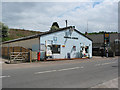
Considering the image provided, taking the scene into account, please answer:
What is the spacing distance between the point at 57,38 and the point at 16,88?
1754 cm

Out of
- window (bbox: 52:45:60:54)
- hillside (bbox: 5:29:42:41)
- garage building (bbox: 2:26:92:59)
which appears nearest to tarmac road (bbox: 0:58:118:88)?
garage building (bbox: 2:26:92:59)

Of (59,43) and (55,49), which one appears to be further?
(59,43)

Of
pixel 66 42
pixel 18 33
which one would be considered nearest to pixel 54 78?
pixel 66 42

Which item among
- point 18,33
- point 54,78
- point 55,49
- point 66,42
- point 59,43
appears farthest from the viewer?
point 18,33

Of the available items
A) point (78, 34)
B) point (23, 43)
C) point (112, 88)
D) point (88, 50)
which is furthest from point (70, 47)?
point (112, 88)

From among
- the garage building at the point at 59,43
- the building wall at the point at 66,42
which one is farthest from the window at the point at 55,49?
the building wall at the point at 66,42

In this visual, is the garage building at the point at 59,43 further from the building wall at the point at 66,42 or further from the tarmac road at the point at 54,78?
the tarmac road at the point at 54,78

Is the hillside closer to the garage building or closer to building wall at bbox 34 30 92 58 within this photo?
the garage building

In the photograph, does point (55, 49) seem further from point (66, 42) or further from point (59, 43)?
point (66, 42)

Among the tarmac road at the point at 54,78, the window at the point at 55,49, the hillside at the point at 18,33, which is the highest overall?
the hillside at the point at 18,33

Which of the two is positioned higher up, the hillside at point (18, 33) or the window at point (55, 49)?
the hillside at point (18, 33)

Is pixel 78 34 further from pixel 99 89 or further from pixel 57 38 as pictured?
pixel 99 89

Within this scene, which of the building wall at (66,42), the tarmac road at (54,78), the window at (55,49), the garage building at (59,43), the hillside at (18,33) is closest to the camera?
the tarmac road at (54,78)

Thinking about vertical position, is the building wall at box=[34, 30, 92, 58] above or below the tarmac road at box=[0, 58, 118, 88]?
above
